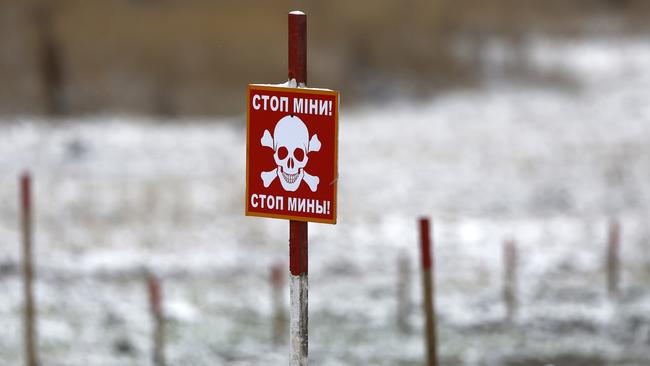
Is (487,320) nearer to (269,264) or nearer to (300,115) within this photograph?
(269,264)

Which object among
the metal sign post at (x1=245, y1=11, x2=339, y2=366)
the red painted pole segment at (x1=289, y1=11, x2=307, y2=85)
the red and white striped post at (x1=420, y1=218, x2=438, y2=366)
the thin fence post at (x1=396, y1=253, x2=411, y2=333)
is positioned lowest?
the thin fence post at (x1=396, y1=253, x2=411, y2=333)

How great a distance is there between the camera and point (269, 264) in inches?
657

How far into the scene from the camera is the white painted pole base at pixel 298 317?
6.75 m

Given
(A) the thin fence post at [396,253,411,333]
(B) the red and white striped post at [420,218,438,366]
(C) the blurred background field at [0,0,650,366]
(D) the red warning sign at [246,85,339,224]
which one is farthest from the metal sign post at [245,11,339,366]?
(A) the thin fence post at [396,253,411,333]

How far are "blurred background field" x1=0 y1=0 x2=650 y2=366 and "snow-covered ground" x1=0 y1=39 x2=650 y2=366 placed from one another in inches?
2.1

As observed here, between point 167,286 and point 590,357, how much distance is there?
584 centimetres

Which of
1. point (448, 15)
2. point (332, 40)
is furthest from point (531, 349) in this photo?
point (448, 15)

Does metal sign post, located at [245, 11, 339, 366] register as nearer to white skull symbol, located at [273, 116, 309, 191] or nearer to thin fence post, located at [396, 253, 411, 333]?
white skull symbol, located at [273, 116, 309, 191]

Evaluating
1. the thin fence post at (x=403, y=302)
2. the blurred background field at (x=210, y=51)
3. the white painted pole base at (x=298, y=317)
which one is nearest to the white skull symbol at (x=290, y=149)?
the white painted pole base at (x=298, y=317)

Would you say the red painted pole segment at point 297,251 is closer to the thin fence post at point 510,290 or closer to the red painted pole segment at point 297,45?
the red painted pole segment at point 297,45

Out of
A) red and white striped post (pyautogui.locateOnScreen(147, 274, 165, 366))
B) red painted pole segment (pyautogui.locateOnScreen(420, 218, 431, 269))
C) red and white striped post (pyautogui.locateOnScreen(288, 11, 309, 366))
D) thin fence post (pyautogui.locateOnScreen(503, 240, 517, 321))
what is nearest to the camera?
red and white striped post (pyautogui.locateOnScreen(288, 11, 309, 366))

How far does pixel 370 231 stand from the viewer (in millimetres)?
18547

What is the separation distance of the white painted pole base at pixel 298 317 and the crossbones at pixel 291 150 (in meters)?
0.52

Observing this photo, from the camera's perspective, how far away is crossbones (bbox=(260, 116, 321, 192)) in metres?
6.62
